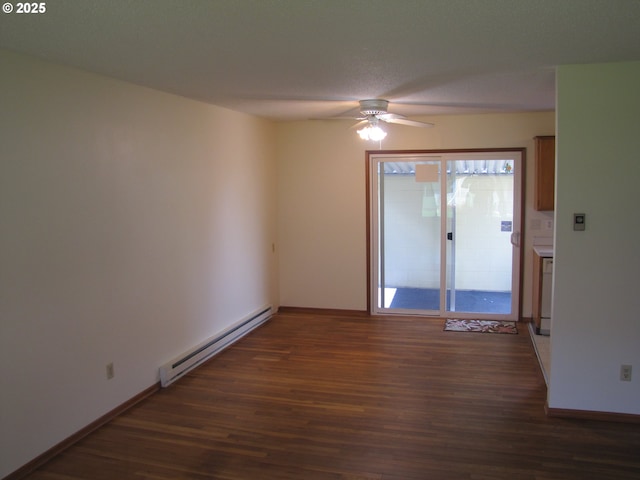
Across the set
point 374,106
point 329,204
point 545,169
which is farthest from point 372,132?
point 545,169

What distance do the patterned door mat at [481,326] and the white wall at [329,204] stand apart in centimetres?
34

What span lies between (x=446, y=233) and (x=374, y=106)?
2.24 meters

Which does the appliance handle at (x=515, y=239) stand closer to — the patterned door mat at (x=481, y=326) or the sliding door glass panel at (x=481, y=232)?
the sliding door glass panel at (x=481, y=232)

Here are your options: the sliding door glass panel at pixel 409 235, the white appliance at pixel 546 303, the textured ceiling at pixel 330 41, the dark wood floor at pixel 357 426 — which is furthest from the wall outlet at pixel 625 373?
the sliding door glass panel at pixel 409 235

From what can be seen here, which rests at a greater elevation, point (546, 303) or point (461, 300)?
point (546, 303)

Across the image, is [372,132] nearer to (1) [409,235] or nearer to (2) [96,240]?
(1) [409,235]

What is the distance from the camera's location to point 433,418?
137 inches

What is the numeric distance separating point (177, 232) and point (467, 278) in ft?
11.6

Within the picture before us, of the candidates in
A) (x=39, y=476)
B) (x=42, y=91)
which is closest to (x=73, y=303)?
(x=39, y=476)

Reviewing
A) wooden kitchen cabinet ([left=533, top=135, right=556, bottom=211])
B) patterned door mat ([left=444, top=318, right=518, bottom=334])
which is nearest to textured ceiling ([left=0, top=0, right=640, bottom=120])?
wooden kitchen cabinet ([left=533, top=135, right=556, bottom=211])

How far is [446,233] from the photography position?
232 inches

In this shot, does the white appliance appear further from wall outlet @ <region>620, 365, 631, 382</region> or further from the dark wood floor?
wall outlet @ <region>620, 365, 631, 382</region>

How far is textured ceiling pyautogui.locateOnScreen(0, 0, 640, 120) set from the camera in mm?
2064

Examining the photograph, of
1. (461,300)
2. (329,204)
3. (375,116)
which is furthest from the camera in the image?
(329,204)
